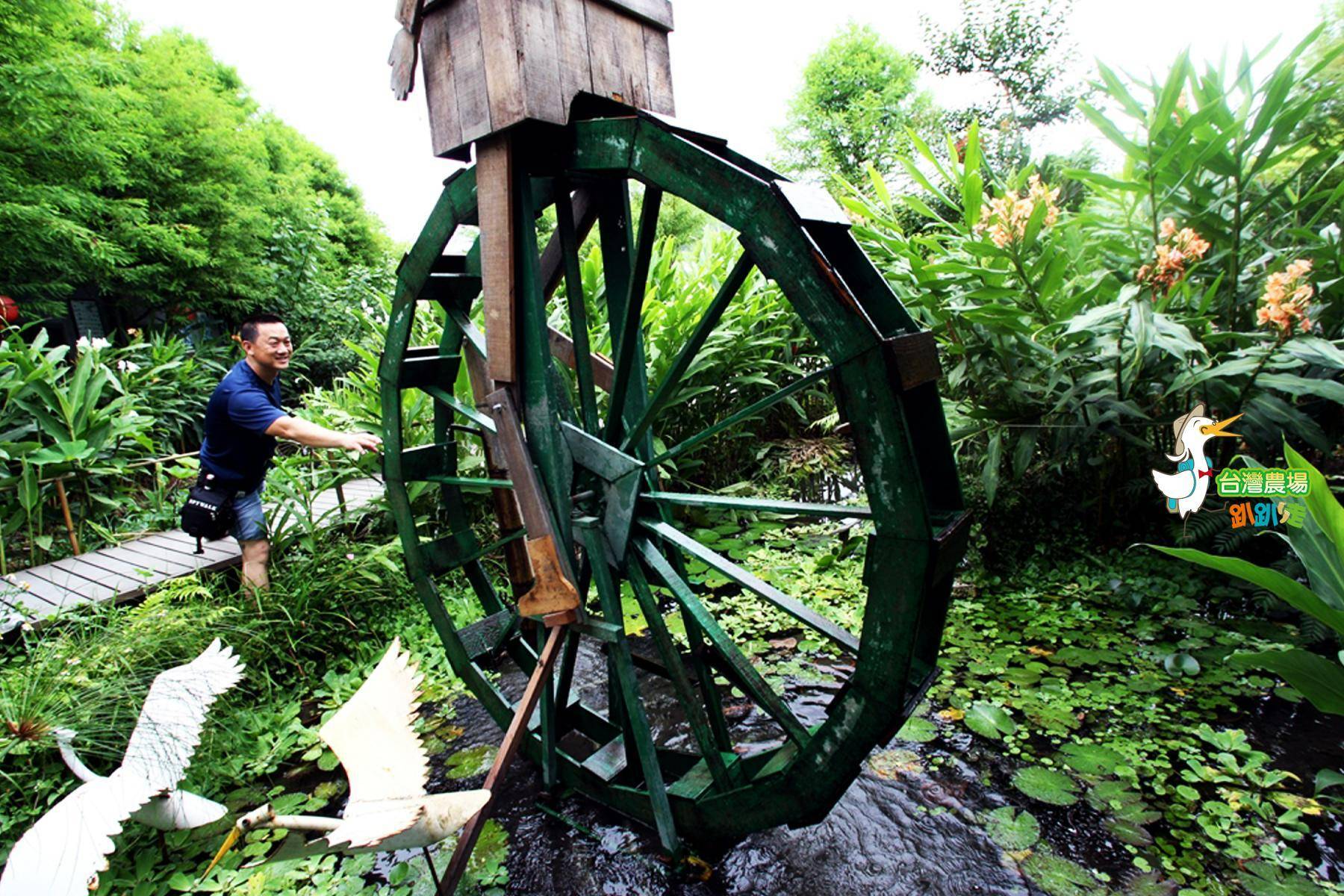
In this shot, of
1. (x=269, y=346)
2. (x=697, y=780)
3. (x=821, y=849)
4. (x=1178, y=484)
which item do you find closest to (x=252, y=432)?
(x=269, y=346)

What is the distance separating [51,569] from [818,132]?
76.4ft

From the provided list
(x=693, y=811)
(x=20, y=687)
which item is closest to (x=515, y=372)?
(x=693, y=811)

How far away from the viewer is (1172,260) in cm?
280

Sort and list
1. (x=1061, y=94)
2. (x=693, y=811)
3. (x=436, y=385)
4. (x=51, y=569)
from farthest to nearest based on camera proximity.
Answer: (x=1061, y=94), (x=51, y=569), (x=436, y=385), (x=693, y=811)

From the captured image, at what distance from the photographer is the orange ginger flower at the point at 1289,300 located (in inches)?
99.9

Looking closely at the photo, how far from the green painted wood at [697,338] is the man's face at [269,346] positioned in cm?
209

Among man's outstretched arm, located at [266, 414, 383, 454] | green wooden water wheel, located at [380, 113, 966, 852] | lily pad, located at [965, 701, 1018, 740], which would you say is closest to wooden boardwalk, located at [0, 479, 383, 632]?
man's outstretched arm, located at [266, 414, 383, 454]

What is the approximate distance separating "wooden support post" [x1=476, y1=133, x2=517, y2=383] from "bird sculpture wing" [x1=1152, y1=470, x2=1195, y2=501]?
284 cm

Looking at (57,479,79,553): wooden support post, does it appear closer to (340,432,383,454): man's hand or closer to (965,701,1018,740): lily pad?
(340,432,383,454): man's hand

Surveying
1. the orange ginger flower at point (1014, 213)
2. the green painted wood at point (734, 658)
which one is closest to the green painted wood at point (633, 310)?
the green painted wood at point (734, 658)

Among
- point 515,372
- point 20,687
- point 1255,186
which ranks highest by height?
point 1255,186

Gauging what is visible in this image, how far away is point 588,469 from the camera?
211 centimetres

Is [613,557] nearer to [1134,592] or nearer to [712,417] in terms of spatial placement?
[1134,592]

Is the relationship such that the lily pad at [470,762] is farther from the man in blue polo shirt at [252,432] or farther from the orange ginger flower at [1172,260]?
the orange ginger flower at [1172,260]
